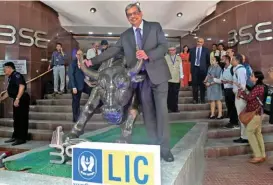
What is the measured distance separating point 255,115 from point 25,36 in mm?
6465

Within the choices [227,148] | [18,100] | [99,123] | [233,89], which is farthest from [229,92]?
[18,100]

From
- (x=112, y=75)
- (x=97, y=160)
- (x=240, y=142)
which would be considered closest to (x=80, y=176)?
(x=97, y=160)

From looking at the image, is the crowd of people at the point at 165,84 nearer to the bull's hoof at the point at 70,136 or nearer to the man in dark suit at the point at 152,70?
the man in dark suit at the point at 152,70

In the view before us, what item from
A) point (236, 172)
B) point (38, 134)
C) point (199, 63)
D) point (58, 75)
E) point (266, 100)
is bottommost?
point (236, 172)

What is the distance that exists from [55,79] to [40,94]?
2.52 ft

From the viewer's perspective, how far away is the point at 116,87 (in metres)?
2.30

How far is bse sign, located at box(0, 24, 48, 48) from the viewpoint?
7225 millimetres

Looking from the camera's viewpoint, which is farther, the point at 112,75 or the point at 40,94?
Answer: the point at 40,94

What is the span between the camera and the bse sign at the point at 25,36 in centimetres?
722

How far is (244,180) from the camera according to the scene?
3385 millimetres

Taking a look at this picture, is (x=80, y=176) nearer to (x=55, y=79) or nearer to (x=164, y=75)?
(x=164, y=75)

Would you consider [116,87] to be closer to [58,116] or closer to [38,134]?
[38,134]

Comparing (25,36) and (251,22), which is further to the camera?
(251,22)

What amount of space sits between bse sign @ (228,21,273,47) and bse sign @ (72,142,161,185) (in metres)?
7.09
